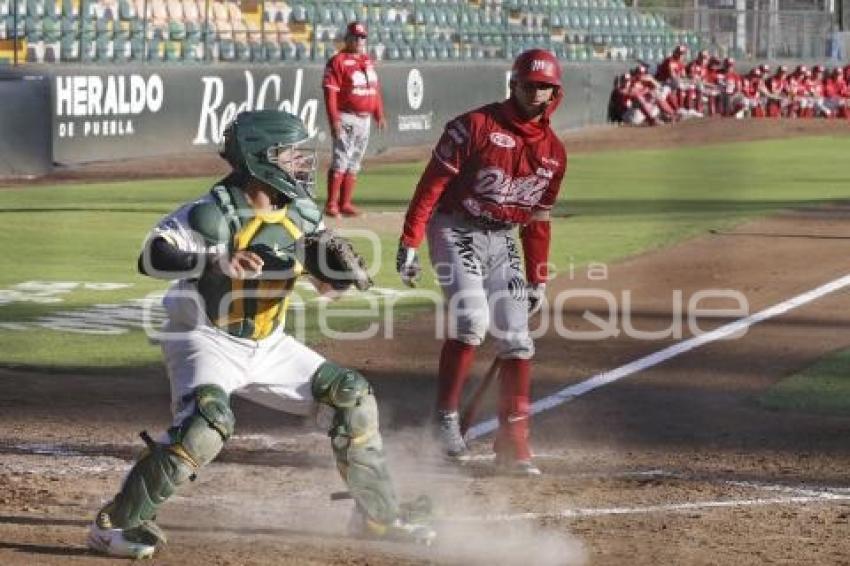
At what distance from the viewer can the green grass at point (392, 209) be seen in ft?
44.9

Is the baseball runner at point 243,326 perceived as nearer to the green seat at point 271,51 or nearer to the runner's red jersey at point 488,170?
the runner's red jersey at point 488,170

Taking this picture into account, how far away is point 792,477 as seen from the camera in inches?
344

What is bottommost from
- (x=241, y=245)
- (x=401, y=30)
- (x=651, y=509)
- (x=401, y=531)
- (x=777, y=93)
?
(x=651, y=509)

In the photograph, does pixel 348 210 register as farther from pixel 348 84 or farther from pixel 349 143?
pixel 348 84

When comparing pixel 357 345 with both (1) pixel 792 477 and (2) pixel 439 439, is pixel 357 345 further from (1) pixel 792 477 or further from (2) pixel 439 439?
(1) pixel 792 477

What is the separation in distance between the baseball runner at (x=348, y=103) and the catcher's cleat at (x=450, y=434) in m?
11.2

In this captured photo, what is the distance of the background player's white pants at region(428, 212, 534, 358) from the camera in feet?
29.5

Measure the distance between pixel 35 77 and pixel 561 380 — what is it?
16.7 m

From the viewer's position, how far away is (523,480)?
862 centimetres

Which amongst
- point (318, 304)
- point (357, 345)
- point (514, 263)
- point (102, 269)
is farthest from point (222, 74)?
point (514, 263)

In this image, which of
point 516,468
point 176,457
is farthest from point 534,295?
point 176,457

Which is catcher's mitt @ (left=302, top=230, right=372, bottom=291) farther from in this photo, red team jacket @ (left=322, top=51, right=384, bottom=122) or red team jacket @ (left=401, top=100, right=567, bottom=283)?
red team jacket @ (left=322, top=51, right=384, bottom=122)

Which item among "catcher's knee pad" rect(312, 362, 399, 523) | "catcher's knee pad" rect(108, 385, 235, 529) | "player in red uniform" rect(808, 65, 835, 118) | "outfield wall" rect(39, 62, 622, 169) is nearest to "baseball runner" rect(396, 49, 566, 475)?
"catcher's knee pad" rect(312, 362, 399, 523)

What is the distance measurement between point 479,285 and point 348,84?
11552mm
